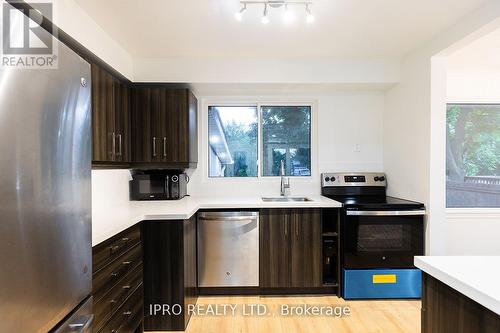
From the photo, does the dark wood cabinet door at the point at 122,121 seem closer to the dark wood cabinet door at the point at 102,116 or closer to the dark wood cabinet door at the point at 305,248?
the dark wood cabinet door at the point at 102,116

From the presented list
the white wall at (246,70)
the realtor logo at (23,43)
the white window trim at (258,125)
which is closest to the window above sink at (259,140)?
the white window trim at (258,125)

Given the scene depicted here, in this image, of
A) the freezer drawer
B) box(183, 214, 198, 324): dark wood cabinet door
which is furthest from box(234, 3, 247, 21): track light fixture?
the freezer drawer

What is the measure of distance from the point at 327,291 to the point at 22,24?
291 centimetres

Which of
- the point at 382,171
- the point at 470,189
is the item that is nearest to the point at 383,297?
the point at 382,171

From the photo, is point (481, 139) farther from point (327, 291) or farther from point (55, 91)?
point (55, 91)

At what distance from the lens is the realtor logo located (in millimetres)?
695

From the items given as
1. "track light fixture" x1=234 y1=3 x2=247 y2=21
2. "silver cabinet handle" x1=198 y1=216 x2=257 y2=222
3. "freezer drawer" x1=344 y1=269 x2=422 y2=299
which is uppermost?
"track light fixture" x1=234 y1=3 x2=247 y2=21

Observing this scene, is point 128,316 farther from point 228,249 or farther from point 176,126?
point 176,126

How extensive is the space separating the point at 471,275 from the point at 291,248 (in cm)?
184

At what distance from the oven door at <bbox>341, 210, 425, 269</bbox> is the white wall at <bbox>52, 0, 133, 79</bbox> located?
2.46 m

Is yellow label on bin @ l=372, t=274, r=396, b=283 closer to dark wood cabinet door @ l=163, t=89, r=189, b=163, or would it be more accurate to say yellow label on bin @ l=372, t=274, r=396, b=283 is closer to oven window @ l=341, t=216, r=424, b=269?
oven window @ l=341, t=216, r=424, b=269

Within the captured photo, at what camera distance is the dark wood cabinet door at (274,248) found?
2689mm

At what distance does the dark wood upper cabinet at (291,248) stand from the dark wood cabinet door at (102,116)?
145 cm

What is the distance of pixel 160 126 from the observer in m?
2.77
